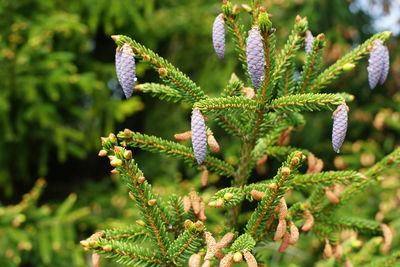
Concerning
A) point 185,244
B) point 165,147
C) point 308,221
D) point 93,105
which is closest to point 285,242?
point 308,221

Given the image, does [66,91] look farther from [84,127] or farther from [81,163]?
[81,163]

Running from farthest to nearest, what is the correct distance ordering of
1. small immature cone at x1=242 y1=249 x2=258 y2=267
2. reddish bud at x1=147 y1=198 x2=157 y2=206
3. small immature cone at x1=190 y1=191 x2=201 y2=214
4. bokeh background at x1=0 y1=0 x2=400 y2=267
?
bokeh background at x1=0 y1=0 x2=400 y2=267
small immature cone at x1=190 y1=191 x2=201 y2=214
reddish bud at x1=147 y1=198 x2=157 y2=206
small immature cone at x1=242 y1=249 x2=258 y2=267

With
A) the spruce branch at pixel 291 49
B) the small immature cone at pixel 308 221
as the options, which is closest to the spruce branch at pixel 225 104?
the spruce branch at pixel 291 49

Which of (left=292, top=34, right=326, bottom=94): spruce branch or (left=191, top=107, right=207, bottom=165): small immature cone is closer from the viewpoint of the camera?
(left=191, top=107, right=207, bottom=165): small immature cone

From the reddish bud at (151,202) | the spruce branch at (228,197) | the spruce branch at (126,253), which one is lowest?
the spruce branch at (126,253)

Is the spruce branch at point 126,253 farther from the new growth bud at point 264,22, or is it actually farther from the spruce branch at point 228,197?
the new growth bud at point 264,22

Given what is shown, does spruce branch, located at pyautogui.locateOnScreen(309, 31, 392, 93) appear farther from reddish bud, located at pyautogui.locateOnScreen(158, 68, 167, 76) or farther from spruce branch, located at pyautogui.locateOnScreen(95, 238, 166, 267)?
spruce branch, located at pyautogui.locateOnScreen(95, 238, 166, 267)

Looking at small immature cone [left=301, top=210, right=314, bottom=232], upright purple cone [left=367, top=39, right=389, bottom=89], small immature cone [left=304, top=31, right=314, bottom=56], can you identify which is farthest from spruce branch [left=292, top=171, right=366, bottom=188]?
small immature cone [left=304, top=31, right=314, bottom=56]
